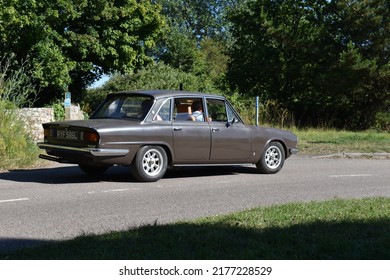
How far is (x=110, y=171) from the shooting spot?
12.9 meters

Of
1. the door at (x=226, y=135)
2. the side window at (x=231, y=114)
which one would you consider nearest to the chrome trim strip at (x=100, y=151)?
the door at (x=226, y=135)

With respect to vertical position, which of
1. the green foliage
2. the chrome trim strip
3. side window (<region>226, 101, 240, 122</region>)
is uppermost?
the green foliage

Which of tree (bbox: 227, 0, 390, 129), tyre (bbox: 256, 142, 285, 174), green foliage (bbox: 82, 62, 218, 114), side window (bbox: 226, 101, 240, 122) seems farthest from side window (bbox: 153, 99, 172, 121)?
green foliage (bbox: 82, 62, 218, 114)

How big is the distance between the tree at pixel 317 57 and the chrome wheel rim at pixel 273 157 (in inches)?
648

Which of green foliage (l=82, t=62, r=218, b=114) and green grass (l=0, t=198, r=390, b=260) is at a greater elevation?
green foliage (l=82, t=62, r=218, b=114)

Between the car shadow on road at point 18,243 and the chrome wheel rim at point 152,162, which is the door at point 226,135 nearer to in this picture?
the chrome wheel rim at point 152,162

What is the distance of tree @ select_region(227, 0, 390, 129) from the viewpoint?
29.4m

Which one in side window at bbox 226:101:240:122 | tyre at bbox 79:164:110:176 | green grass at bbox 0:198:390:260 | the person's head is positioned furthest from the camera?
side window at bbox 226:101:240:122

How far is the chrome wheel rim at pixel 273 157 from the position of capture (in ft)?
42.5

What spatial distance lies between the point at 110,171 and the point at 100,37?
845 inches

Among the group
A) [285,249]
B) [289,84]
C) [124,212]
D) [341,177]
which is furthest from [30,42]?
[285,249]

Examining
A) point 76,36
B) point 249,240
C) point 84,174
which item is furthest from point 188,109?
point 76,36

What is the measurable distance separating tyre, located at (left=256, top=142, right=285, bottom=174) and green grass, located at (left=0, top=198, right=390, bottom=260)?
220 inches

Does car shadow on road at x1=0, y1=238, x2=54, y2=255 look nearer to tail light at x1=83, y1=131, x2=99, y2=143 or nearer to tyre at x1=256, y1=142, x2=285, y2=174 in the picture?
tail light at x1=83, y1=131, x2=99, y2=143
